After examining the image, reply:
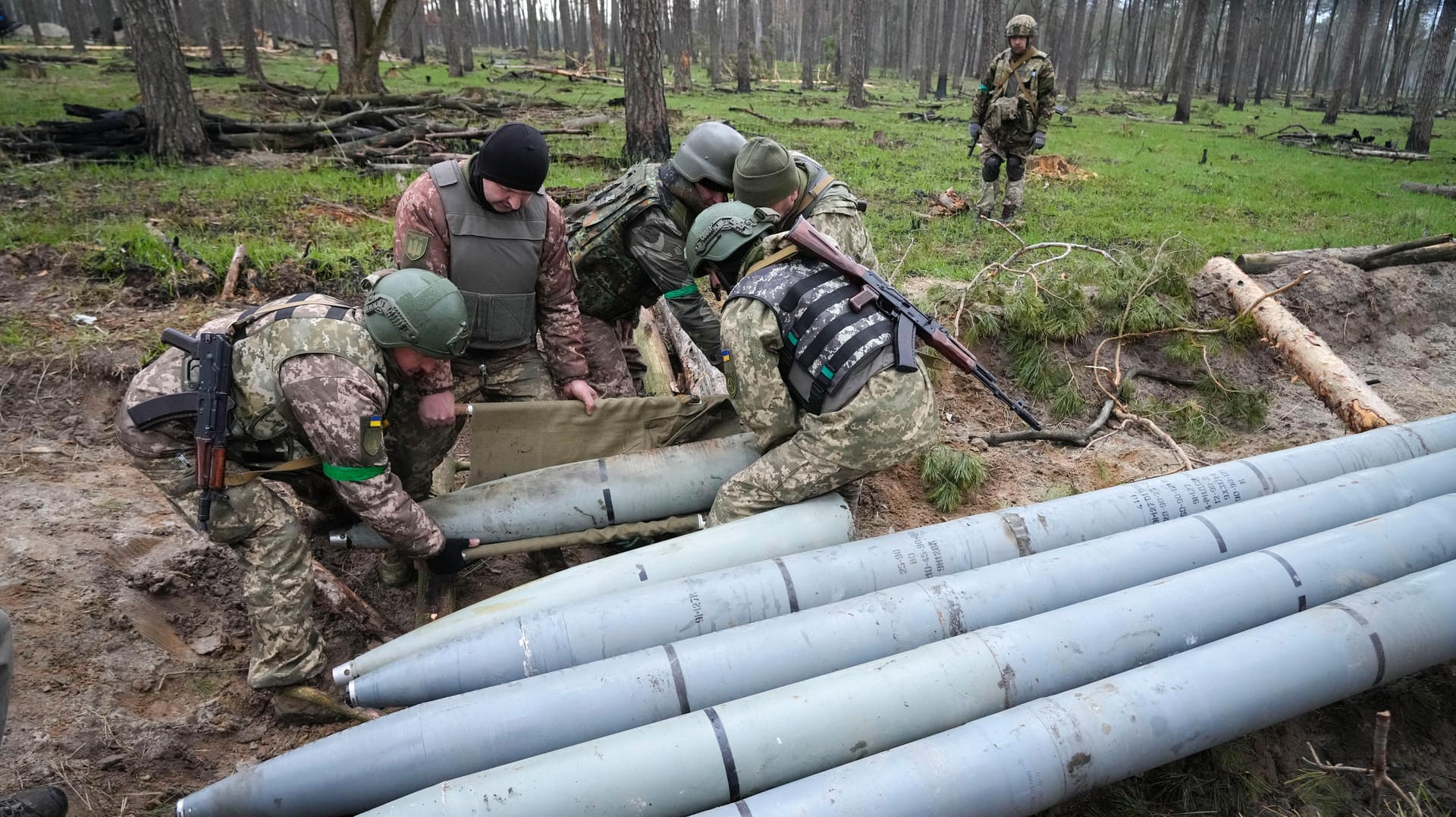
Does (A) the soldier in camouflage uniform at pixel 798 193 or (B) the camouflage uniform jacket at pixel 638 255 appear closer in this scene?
(A) the soldier in camouflage uniform at pixel 798 193

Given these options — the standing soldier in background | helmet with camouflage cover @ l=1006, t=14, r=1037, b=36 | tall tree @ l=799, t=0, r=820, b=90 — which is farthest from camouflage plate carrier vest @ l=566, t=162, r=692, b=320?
tall tree @ l=799, t=0, r=820, b=90

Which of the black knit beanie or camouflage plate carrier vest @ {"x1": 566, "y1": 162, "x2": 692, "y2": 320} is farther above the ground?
the black knit beanie

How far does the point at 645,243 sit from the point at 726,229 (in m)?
0.75

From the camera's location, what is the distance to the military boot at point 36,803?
8.11ft

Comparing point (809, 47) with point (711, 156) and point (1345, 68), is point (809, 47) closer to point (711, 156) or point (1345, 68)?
point (1345, 68)

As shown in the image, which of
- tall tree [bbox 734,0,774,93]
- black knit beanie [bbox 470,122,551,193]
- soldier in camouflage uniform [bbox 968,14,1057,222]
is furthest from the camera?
tall tree [bbox 734,0,774,93]

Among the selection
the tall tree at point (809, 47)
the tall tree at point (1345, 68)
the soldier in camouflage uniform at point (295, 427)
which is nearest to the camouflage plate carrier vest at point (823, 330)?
the soldier in camouflage uniform at point (295, 427)

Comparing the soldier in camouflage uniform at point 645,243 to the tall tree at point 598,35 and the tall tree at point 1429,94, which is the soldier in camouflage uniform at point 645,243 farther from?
the tall tree at point 598,35

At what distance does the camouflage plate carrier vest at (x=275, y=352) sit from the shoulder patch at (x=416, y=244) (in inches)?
28.0

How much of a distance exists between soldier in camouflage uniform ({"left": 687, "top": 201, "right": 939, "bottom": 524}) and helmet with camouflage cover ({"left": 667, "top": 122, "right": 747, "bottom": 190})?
62cm

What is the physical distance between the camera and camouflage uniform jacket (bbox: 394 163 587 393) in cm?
384

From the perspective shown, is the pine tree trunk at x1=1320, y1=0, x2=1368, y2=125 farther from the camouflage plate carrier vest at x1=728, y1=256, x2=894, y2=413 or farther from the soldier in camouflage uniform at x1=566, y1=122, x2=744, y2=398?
the camouflage plate carrier vest at x1=728, y1=256, x2=894, y2=413

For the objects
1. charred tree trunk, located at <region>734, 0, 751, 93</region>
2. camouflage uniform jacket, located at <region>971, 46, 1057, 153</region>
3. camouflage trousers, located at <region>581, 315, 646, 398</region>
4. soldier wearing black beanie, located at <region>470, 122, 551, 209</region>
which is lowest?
camouflage trousers, located at <region>581, 315, 646, 398</region>

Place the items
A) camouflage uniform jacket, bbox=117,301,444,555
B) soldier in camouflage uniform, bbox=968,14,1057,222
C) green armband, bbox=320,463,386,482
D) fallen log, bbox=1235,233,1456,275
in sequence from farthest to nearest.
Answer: soldier in camouflage uniform, bbox=968,14,1057,222 → fallen log, bbox=1235,233,1456,275 → green armband, bbox=320,463,386,482 → camouflage uniform jacket, bbox=117,301,444,555
